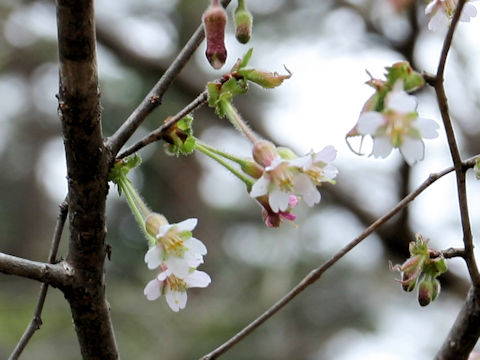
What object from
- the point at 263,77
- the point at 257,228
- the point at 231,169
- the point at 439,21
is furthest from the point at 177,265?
the point at 257,228

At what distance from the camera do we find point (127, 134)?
36.1 inches

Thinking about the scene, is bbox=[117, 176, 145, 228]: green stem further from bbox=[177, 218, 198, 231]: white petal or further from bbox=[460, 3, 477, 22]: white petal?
bbox=[460, 3, 477, 22]: white petal

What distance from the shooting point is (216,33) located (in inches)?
34.6

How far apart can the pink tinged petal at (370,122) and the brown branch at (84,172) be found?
304 millimetres

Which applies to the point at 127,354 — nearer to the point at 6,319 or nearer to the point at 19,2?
the point at 6,319

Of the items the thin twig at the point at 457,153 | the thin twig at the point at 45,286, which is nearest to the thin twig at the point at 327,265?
the thin twig at the point at 457,153

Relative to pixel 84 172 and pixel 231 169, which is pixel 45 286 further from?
pixel 231 169

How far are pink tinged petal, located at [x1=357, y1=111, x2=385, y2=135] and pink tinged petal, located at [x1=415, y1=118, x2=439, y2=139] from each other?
41 mm

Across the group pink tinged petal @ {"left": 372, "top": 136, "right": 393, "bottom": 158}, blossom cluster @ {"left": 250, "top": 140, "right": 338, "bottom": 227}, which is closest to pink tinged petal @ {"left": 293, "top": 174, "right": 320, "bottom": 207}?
blossom cluster @ {"left": 250, "top": 140, "right": 338, "bottom": 227}

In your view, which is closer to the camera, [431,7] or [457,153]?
[457,153]

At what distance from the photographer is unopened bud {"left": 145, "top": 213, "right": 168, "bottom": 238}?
917 mm

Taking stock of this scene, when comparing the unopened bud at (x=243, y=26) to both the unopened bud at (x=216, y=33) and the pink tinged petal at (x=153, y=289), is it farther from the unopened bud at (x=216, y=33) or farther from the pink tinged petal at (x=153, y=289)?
the pink tinged petal at (x=153, y=289)

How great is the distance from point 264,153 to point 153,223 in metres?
0.16

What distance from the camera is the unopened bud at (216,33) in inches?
34.5
